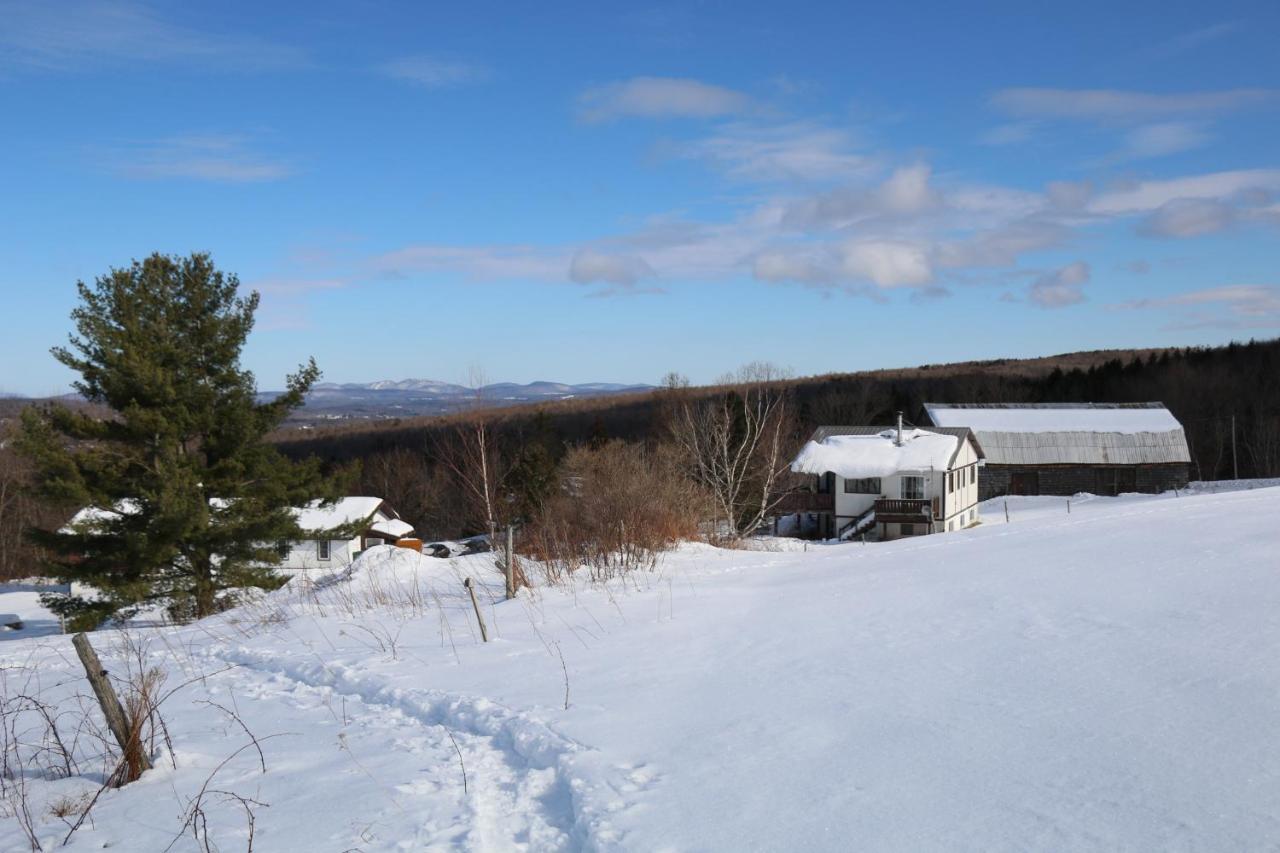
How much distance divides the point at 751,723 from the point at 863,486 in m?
33.9

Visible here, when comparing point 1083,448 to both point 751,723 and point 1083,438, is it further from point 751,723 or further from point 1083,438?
point 751,723

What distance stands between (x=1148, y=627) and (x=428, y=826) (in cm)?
552

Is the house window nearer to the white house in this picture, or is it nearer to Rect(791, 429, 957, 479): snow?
the white house

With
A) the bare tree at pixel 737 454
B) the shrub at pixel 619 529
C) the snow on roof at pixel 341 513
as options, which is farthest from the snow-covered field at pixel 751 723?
the snow on roof at pixel 341 513

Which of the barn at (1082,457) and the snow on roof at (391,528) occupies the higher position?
the barn at (1082,457)

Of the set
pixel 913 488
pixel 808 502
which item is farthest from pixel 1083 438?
pixel 808 502

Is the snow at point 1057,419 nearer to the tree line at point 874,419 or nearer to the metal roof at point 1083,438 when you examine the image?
the metal roof at point 1083,438

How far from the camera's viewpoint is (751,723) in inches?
207

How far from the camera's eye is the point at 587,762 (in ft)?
15.7

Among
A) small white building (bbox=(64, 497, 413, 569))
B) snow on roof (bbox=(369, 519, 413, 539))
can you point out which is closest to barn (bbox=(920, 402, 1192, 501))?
snow on roof (bbox=(369, 519, 413, 539))

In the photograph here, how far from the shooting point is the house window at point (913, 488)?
1427 inches

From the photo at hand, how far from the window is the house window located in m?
1.22

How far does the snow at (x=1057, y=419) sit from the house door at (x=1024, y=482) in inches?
92.3

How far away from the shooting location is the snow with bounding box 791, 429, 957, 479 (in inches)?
1412
